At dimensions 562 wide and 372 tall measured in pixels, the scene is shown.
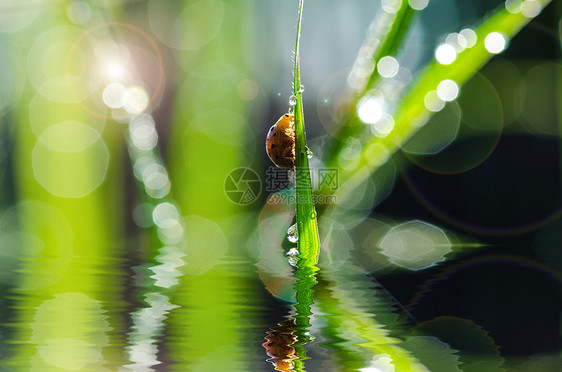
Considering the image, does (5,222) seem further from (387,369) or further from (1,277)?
(387,369)

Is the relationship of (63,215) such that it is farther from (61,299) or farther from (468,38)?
(468,38)

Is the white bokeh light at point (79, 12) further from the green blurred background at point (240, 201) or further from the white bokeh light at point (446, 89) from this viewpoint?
the white bokeh light at point (446, 89)

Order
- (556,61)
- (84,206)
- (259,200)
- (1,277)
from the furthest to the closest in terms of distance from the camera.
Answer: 1. (556,61)
2. (259,200)
3. (84,206)
4. (1,277)

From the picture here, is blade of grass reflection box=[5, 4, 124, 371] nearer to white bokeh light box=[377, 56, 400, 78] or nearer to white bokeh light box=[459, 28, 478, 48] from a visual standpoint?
white bokeh light box=[377, 56, 400, 78]

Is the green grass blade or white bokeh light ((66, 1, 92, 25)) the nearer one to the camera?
the green grass blade

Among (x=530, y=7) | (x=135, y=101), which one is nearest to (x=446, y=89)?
(x=530, y=7)

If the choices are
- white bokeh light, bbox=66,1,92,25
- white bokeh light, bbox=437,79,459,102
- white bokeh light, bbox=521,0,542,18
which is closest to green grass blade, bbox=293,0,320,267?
white bokeh light, bbox=437,79,459,102

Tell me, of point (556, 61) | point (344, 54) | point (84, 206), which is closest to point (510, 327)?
point (84, 206)

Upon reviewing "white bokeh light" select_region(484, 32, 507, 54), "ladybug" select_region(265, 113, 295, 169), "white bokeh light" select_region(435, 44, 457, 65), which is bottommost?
"ladybug" select_region(265, 113, 295, 169)
